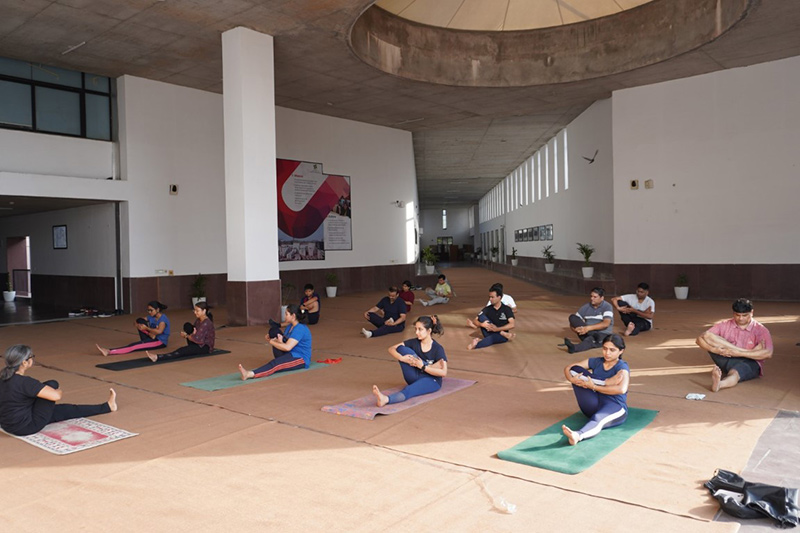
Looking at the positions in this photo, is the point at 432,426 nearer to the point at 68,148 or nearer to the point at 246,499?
the point at 246,499

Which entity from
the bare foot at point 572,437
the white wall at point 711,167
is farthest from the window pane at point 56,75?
the bare foot at point 572,437

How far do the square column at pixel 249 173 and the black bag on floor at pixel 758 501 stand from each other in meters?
9.52

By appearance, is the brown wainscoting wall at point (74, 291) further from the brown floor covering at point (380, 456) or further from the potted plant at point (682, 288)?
the potted plant at point (682, 288)

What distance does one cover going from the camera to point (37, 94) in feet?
43.8

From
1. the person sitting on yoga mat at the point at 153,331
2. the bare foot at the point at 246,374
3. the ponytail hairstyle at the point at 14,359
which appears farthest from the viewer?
the person sitting on yoga mat at the point at 153,331

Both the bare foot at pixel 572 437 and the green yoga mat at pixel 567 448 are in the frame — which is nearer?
the green yoga mat at pixel 567 448

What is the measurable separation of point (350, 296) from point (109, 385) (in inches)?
470

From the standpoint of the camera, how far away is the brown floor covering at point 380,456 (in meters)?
3.49

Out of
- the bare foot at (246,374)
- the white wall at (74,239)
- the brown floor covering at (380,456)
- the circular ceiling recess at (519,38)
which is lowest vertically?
the brown floor covering at (380,456)

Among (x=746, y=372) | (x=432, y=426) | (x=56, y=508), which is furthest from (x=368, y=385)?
(x=746, y=372)

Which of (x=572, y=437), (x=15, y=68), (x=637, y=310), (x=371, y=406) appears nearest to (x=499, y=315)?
(x=637, y=310)

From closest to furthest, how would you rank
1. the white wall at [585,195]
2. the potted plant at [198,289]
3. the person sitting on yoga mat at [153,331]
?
the person sitting on yoga mat at [153,331] < the potted plant at [198,289] < the white wall at [585,195]

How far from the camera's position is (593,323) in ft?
30.0

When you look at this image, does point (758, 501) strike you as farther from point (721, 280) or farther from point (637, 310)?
point (721, 280)
